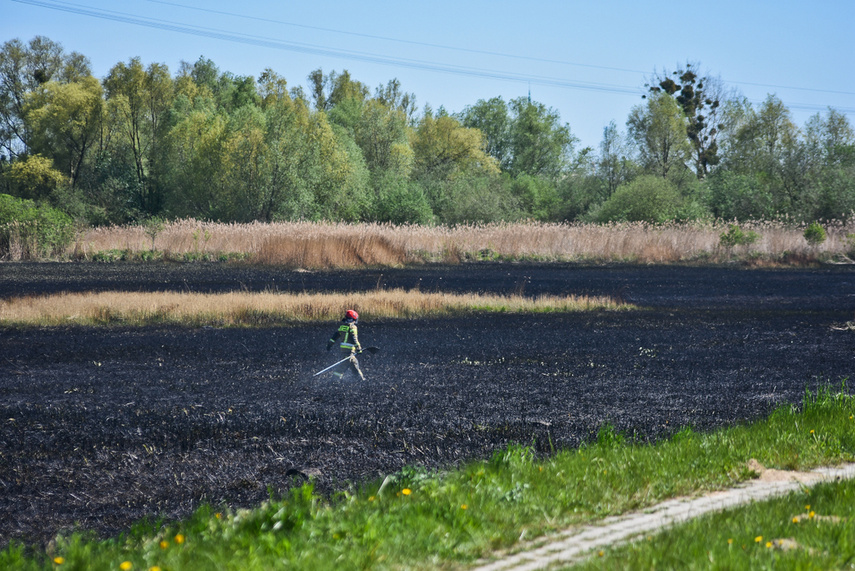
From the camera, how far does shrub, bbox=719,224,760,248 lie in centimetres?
3891

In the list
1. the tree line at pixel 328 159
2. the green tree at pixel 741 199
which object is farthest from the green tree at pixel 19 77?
the green tree at pixel 741 199

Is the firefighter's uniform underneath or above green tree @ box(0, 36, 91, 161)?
underneath

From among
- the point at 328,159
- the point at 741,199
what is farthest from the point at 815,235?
the point at 328,159

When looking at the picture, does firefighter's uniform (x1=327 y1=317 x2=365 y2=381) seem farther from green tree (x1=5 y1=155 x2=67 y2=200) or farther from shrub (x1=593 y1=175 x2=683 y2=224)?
green tree (x1=5 y1=155 x2=67 y2=200)

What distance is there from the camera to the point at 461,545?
4.62 meters

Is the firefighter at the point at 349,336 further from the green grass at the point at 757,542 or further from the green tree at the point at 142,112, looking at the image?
the green tree at the point at 142,112

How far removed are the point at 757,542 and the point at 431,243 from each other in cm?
3328

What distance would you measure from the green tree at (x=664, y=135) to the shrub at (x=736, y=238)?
31.4m

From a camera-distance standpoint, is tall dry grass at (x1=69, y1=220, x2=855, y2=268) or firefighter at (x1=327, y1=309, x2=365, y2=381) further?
tall dry grass at (x1=69, y1=220, x2=855, y2=268)

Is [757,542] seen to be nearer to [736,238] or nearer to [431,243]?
[431,243]

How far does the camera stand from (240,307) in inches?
766

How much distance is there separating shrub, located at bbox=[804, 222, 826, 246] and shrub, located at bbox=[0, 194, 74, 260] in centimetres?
3702

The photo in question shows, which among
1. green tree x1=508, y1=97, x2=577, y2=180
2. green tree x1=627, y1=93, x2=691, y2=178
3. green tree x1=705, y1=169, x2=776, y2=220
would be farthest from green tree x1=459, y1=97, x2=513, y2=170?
green tree x1=705, y1=169, x2=776, y2=220

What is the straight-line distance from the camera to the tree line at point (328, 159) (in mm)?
51812
